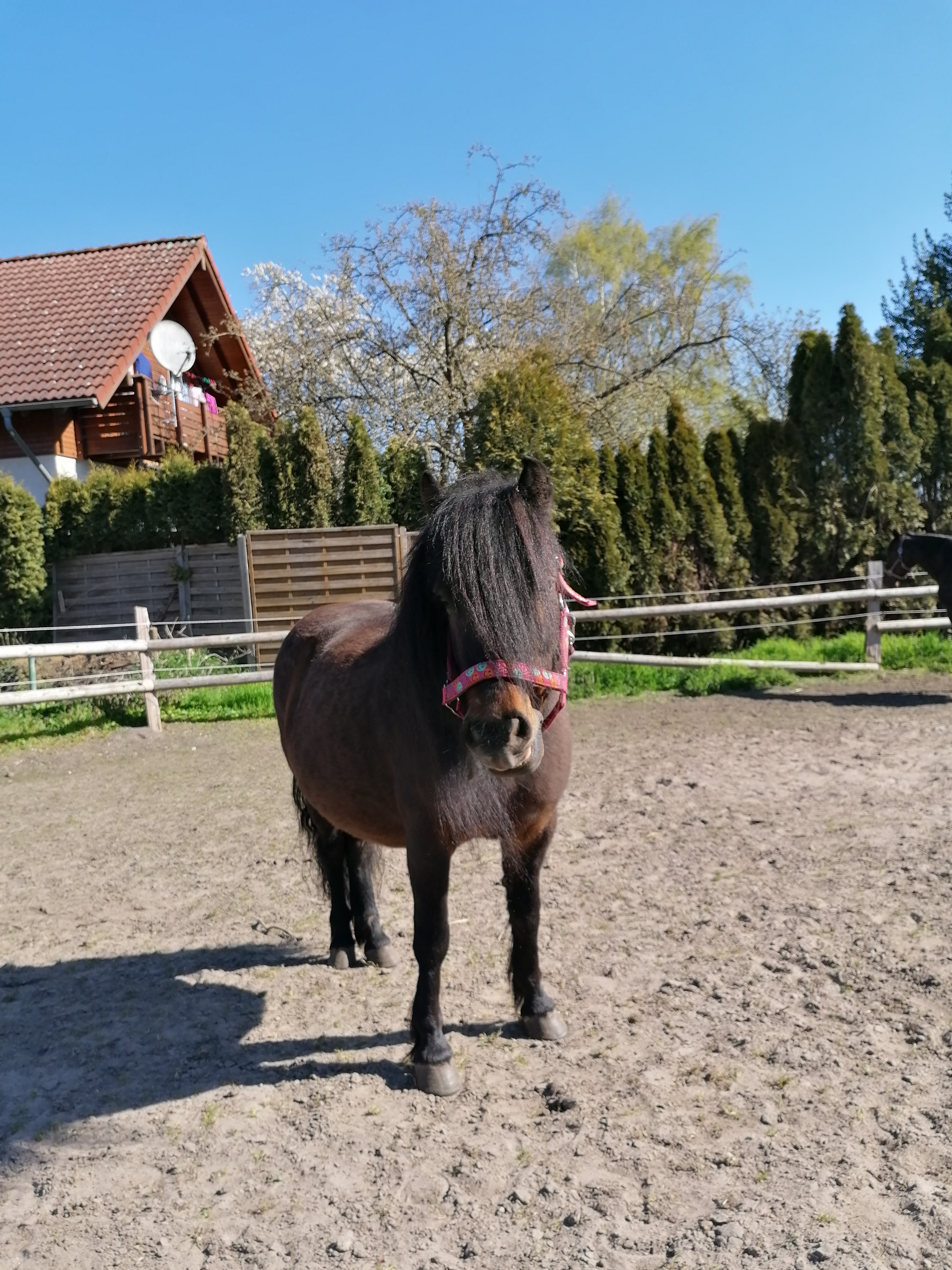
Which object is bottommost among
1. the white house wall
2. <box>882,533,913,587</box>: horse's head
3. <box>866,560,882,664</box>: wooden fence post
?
<box>866,560,882,664</box>: wooden fence post

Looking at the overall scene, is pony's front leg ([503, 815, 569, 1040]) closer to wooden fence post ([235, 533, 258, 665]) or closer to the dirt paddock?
the dirt paddock

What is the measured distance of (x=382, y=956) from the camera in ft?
13.3

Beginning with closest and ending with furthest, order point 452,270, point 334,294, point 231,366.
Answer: point 452,270 < point 334,294 < point 231,366

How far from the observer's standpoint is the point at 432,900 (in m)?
2.99

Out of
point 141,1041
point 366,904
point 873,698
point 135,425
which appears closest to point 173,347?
point 135,425

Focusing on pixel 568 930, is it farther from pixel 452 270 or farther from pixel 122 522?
pixel 452 270

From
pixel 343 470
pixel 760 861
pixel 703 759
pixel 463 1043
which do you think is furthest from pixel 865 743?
pixel 343 470

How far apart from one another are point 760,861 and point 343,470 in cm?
1073

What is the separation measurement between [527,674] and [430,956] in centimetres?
120

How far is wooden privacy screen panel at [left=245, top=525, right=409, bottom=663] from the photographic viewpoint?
12.8 m

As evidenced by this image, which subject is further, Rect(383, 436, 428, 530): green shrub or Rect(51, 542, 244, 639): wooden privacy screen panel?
Rect(383, 436, 428, 530): green shrub

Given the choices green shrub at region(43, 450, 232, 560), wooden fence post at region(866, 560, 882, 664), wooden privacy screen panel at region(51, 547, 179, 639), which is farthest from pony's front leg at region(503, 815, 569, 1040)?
wooden privacy screen panel at region(51, 547, 179, 639)

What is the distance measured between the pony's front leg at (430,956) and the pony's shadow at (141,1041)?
0.44ft

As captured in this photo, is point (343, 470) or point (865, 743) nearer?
point (865, 743)
